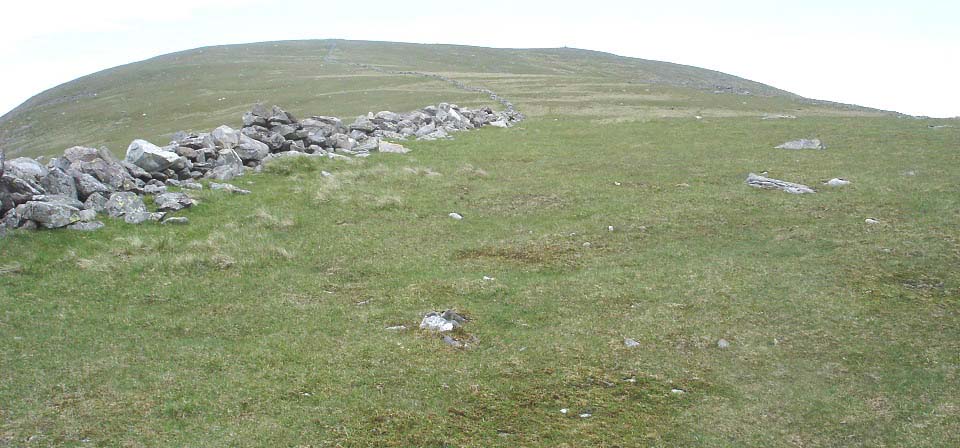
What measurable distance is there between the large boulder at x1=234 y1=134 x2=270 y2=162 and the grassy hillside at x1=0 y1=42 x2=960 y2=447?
217 centimetres

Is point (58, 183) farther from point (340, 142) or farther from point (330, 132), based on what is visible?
point (330, 132)

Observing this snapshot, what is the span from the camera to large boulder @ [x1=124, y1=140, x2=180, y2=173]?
25163 mm

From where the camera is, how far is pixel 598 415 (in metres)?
11.0

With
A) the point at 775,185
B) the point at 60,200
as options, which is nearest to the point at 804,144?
the point at 775,185

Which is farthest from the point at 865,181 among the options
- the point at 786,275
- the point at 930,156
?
the point at 786,275

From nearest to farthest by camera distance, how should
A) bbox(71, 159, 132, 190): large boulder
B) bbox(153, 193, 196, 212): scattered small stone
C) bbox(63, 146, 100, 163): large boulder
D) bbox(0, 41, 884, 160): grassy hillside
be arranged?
bbox(153, 193, 196, 212): scattered small stone, bbox(71, 159, 132, 190): large boulder, bbox(63, 146, 100, 163): large boulder, bbox(0, 41, 884, 160): grassy hillside

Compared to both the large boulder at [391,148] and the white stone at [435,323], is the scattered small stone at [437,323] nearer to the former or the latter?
the white stone at [435,323]

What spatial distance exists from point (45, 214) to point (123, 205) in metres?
2.71

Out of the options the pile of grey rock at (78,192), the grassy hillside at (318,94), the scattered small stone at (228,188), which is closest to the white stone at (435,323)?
the pile of grey rock at (78,192)

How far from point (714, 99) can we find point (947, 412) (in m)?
61.9

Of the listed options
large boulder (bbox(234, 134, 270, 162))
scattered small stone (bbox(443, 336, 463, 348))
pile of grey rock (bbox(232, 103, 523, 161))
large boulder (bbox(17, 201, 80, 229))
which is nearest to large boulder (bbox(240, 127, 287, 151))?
pile of grey rock (bbox(232, 103, 523, 161))

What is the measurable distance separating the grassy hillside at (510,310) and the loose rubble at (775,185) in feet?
3.19

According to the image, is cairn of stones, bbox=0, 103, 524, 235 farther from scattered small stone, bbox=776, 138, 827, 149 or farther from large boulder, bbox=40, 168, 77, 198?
scattered small stone, bbox=776, 138, 827, 149

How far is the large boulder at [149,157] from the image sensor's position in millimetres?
25163
